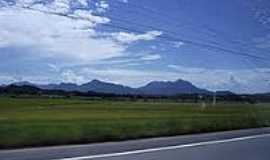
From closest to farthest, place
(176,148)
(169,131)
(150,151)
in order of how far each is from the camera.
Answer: (150,151) < (176,148) < (169,131)

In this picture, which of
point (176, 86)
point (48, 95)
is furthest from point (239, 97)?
point (176, 86)

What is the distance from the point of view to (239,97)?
88.6 meters

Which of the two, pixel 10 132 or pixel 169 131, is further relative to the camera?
pixel 169 131

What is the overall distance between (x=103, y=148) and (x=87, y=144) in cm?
133

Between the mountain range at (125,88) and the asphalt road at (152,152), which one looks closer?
the asphalt road at (152,152)

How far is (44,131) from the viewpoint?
16500 millimetres

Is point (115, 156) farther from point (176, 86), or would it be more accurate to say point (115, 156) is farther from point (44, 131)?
point (176, 86)

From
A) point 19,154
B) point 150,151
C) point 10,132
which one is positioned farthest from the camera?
point 10,132

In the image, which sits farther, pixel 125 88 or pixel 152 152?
pixel 125 88

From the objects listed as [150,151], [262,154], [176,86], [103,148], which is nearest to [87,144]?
[103,148]

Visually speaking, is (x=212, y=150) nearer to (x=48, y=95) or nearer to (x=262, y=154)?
(x=262, y=154)

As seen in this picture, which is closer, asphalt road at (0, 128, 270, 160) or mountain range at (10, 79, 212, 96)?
asphalt road at (0, 128, 270, 160)

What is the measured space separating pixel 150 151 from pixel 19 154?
135 inches

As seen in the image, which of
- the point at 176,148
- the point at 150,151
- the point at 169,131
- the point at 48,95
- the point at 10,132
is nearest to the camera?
the point at 150,151
